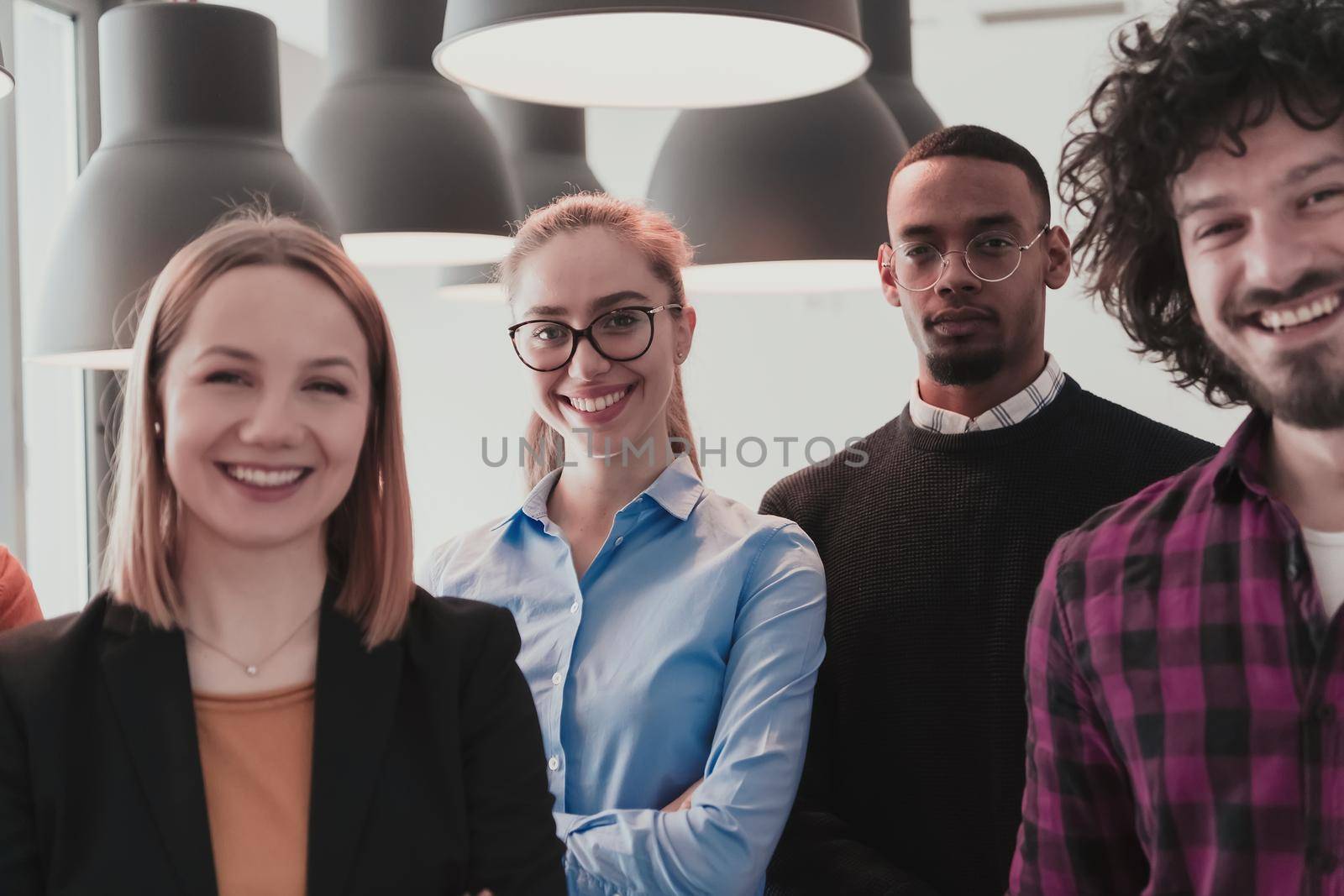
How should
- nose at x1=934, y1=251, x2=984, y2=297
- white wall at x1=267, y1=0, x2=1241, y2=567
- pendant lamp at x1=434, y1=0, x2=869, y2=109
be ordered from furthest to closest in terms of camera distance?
white wall at x1=267, y1=0, x2=1241, y2=567
nose at x1=934, y1=251, x2=984, y2=297
pendant lamp at x1=434, y1=0, x2=869, y2=109

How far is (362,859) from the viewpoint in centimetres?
138

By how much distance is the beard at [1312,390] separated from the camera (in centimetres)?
131

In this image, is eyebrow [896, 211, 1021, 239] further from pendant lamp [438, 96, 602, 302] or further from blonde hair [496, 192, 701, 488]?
pendant lamp [438, 96, 602, 302]

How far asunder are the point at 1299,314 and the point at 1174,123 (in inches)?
10.7

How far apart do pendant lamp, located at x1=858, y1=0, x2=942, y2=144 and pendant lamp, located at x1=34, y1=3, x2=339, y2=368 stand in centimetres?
109

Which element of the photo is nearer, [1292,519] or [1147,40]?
[1292,519]

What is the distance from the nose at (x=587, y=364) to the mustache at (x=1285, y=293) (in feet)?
3.08

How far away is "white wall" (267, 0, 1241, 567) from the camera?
4957 mm

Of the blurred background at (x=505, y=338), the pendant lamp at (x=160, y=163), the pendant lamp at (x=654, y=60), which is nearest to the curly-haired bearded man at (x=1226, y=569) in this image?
the pendant lamp at (x=654, y=60)

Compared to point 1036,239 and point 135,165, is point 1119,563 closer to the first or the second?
point 1036,239

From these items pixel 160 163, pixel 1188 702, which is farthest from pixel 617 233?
pixel 1188 702

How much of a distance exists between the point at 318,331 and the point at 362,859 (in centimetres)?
55

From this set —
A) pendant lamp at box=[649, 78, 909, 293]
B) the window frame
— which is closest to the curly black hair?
pendant lamp at box=[649, 78, 909, 293]

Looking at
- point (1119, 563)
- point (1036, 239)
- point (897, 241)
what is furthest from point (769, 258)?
point (1119, 563)
